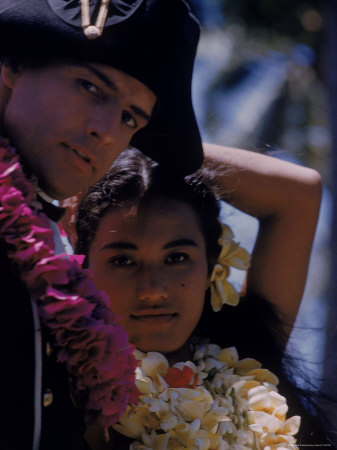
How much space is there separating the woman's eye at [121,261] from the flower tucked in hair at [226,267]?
41 cm

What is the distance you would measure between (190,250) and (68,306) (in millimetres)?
869

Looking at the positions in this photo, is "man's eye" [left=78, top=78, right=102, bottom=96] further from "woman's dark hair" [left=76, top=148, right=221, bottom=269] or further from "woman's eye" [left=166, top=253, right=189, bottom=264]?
"woman's eye" [left=166, top=253, right=189, bottom=264]

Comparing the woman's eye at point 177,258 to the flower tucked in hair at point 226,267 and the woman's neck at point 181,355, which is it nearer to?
the flower tucked in hair at point 226,267

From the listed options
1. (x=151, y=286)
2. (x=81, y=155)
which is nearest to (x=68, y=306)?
(x=81, y=155)

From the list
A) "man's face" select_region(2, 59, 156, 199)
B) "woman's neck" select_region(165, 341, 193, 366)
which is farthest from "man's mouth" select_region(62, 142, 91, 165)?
"woman's neck" select_region(165, 341, 193, 366)

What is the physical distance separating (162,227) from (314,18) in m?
5.55

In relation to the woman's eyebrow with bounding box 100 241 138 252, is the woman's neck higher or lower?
lower

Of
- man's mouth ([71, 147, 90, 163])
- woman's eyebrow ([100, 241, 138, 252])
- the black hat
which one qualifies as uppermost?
the black hat

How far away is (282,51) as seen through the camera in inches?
259

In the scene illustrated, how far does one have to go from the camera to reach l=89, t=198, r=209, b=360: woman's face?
257cm

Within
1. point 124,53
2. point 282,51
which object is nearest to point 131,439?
point 124,53

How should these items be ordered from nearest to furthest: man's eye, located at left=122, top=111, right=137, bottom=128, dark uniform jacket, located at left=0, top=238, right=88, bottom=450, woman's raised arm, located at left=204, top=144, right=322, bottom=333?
dark uniform jacket, located at left=0, top=238, right=88, bottom=450 < man's eye, located at left=122, top=111, right=137, bottom=128 < woman's raised arm, located at left=204, top=144, right=322, bottom=333

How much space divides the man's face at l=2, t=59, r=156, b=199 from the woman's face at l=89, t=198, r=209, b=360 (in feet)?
1.35

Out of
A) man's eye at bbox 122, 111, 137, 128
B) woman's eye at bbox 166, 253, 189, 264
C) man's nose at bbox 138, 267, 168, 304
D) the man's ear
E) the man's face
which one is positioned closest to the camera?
the man's face
